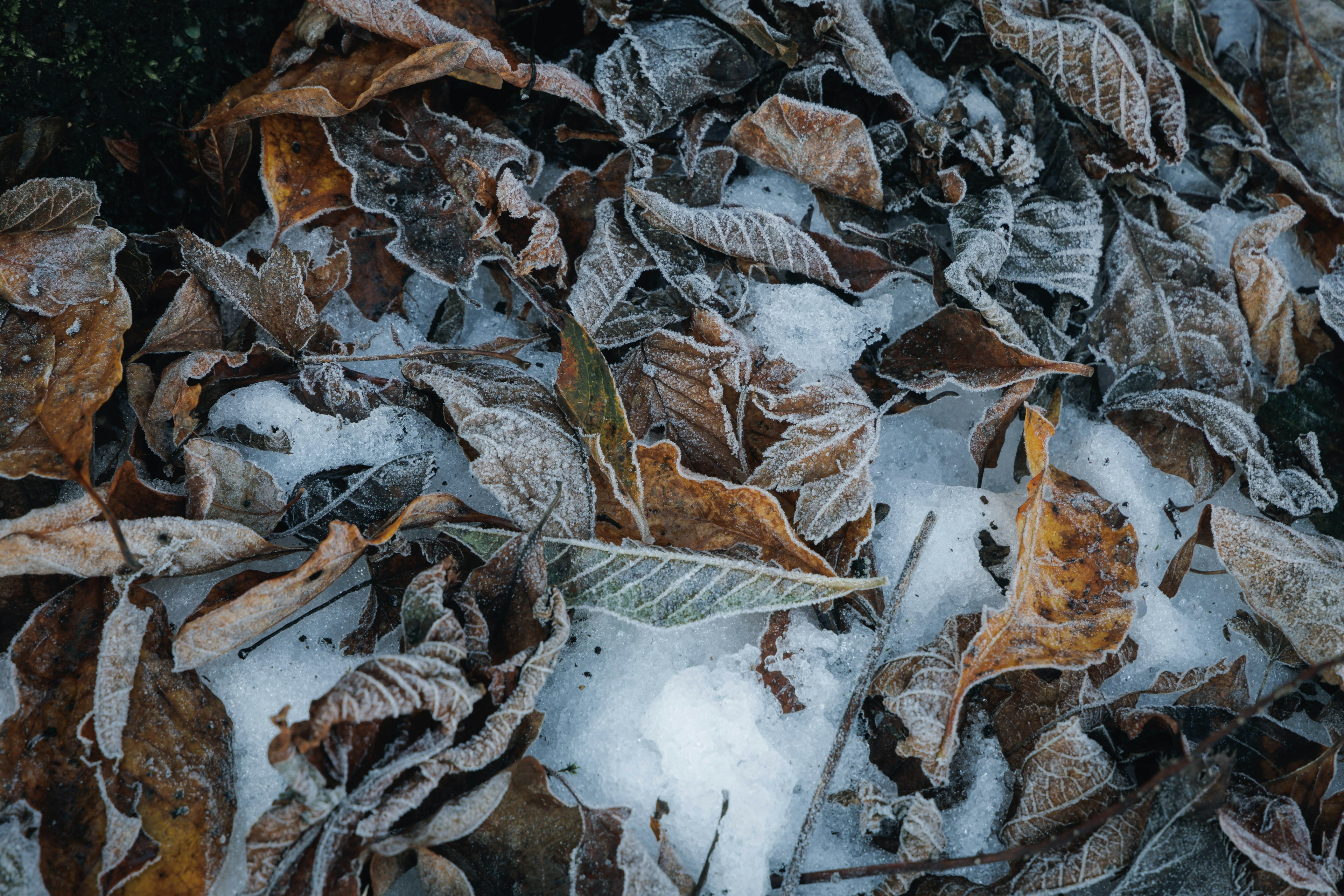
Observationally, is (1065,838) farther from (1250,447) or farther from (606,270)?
(606,270)

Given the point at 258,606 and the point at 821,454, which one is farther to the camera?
the point at 821,454

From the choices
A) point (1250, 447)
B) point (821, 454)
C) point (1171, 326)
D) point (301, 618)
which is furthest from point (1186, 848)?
point (301, 618)

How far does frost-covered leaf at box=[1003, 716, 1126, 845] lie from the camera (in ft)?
4.49

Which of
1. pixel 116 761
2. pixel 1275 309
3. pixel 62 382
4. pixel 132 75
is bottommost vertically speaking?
pixel 116 761

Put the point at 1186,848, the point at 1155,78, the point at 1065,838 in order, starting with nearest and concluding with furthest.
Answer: the point at 1065,838
the point at 1186,848
the point at 1155,78

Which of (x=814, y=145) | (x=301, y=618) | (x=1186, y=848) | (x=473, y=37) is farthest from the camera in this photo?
(x=814, y=145)

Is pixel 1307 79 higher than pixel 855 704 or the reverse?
higher

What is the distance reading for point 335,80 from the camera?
1596mm

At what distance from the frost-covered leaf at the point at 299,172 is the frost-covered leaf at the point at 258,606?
65 cm

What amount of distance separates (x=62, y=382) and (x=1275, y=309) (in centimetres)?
234

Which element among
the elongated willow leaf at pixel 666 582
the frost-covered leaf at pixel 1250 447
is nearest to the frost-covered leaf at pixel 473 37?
the elongated willow leaf at pixel 666 582

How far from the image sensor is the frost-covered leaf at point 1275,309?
172 cm

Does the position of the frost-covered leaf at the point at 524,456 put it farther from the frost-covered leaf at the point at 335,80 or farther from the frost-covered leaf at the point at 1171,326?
the frost-covered leaf at the point at 1171,326

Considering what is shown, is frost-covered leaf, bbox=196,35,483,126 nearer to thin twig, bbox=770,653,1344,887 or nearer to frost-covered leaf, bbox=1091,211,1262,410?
frost-covered leaf, bbox=1091,211,1262,410
